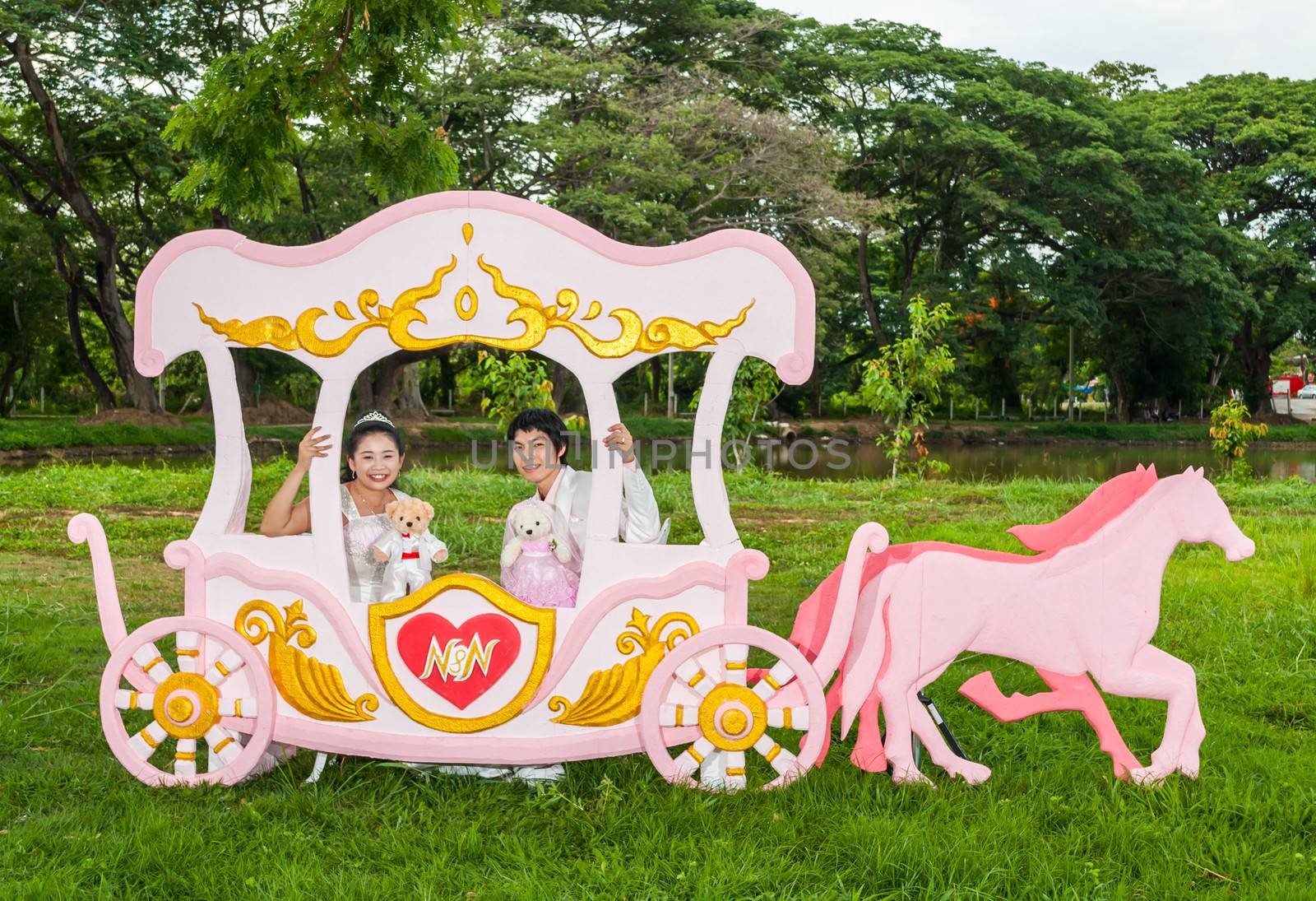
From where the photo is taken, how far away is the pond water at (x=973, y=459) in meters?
16.7

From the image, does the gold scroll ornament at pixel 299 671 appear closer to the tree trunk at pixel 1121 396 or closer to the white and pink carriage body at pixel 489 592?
the white and pink carriage body at pixel 489 592

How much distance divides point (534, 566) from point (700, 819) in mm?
1034

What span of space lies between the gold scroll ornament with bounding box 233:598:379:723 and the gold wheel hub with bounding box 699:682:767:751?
1004 mm

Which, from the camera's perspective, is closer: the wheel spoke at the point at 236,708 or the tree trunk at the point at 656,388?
the wheel spoke at the point at 236,708

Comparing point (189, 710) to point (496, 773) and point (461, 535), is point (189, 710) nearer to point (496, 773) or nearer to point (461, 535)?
point (496, 773)

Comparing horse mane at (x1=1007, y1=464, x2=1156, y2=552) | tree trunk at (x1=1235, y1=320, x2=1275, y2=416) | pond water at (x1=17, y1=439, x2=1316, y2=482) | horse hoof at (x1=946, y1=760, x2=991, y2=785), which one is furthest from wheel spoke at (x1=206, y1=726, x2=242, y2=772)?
tree trunk at (x1=1235, y1=320, x2=1275, y2=416)

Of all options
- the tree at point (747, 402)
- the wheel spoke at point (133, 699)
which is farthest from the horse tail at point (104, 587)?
the tree at point (747, 402)

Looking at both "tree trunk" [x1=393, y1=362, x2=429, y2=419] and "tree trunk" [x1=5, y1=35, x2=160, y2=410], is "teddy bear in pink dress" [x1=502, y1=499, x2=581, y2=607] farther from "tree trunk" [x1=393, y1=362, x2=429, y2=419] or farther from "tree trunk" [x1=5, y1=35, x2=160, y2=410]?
"tree trunk" [x1=393, y1=362, x2=429, y2=419]

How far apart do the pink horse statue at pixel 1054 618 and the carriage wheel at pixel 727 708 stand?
19 cm

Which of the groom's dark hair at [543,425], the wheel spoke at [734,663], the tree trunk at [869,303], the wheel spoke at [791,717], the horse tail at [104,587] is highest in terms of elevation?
the tree trunk at [869,303]

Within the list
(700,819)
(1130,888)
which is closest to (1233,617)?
(1130,888)

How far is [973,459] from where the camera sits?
21594mm

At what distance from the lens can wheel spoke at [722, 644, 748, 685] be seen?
3.23 metres

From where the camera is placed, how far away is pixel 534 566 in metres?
3.62
